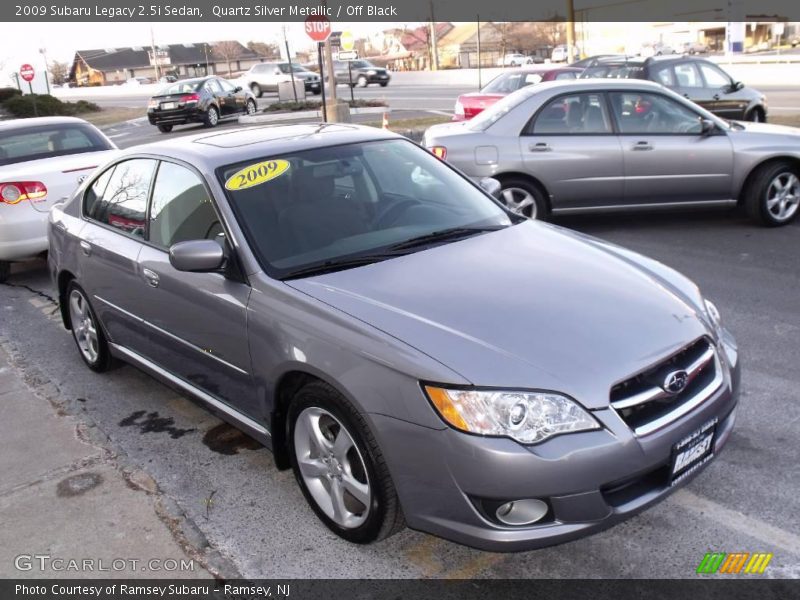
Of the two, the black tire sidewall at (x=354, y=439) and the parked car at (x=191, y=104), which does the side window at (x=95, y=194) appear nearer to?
the black tire sidewall at (x=354, y=439)

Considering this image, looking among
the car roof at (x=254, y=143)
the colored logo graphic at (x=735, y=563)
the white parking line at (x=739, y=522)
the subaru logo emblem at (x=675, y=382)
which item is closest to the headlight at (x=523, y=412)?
the subaru logo emblem at (x=675, y=382)

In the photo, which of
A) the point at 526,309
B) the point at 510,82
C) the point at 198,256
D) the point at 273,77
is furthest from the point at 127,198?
the point at 273,77

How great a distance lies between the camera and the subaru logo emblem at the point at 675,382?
2938 millimetres

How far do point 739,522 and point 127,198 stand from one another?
146 inches

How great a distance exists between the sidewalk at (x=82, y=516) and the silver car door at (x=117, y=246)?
64cm

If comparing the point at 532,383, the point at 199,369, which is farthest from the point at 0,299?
the point at 532,383

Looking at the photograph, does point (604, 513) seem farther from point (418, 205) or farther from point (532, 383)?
point (418, 205)

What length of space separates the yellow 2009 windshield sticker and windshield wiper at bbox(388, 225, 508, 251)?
→ 2.42 feet

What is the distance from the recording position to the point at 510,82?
1579cm

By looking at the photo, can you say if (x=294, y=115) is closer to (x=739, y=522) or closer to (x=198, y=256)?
(x=198, y=256)

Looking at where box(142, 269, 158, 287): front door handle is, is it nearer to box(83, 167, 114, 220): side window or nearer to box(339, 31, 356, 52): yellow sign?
box(83, 167, 114, 220): side window

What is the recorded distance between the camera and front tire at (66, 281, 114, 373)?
530 centimetres

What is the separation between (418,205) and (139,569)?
220cm

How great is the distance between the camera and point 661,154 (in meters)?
8.13
